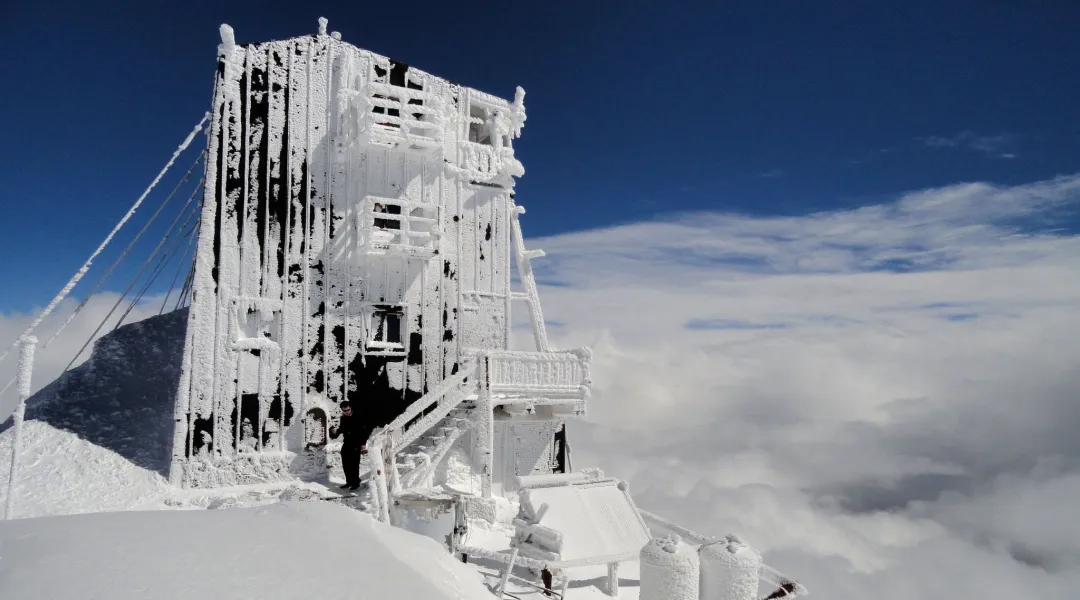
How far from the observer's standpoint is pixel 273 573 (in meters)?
5.41

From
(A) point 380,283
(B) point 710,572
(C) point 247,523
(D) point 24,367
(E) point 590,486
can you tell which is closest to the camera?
(C) point 247,523

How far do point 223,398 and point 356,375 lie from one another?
3533 mm

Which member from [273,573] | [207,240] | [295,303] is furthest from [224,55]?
[273,573]

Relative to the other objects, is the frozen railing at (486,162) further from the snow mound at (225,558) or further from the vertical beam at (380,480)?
the snow mound at (225,558)

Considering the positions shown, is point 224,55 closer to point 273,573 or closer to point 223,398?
point 223,398

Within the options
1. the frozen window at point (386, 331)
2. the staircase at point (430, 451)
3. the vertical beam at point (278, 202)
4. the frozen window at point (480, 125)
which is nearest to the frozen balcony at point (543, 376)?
the staircase at point (430, 451)

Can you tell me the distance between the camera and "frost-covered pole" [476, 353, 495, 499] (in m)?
17.3

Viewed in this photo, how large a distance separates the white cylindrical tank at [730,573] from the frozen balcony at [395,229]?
40.3 feet

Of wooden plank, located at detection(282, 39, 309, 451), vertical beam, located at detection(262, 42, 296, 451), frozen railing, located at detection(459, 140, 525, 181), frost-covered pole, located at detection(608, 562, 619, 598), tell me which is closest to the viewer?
frost-covered pole, located at detection(608, 562, 619, 598)

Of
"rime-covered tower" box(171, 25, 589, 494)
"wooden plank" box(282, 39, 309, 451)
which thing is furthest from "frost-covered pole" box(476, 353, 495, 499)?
"wooden plank" box(282, 39, 309, 451)

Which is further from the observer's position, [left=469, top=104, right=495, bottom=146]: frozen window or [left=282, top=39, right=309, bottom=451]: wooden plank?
[left=469, top=104, right=495, bottom=146]: frozen window

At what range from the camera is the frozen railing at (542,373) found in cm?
1788

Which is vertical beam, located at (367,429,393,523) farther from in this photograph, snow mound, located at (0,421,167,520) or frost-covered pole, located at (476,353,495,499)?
A: snow mound, located at (0,421,167,520)

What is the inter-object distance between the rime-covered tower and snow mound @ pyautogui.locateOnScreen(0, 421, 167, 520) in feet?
3.65
